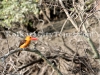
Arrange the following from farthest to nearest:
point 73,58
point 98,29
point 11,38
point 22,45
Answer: point 11,38 < point 98,29 < point 73,58 < point 22,45

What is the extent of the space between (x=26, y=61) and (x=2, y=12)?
7.83ft

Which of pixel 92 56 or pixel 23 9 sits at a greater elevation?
pixel 23 9

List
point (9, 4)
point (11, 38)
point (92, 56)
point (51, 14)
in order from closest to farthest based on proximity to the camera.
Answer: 1. point (92, 56)
2. point (9, 4)
3. point (11, 38)
4. point (51, 14)

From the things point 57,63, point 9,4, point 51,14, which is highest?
point 9,4

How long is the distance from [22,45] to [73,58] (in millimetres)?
3028

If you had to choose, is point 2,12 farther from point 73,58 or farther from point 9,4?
point 73,58

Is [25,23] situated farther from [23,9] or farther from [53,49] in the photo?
[53,49]

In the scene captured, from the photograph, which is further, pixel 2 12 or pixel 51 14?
pixel 51 14

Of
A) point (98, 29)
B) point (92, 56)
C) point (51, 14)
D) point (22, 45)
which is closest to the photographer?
point (22, 45)

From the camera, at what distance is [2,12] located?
11156mm

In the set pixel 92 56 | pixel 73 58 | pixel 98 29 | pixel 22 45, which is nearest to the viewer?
pixel 22 45

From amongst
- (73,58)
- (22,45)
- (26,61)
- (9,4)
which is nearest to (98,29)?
(73,58)

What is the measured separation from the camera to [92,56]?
8.38 metres

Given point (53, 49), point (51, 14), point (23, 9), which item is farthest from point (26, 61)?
point (51, 14)
